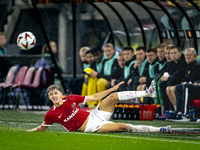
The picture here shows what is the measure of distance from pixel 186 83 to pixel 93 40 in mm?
10712

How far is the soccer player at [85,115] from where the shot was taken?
20.7 ft

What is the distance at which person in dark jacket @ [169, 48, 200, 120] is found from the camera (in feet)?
32.4

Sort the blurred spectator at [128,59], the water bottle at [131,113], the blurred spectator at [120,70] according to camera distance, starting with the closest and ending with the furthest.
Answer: the water bottle at [131,113] < the blurred spectator at [128,59] < the blurred spectator at [120,70]

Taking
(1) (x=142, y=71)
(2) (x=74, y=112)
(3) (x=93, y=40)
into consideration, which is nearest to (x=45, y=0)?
(1) (x=142, y=71)

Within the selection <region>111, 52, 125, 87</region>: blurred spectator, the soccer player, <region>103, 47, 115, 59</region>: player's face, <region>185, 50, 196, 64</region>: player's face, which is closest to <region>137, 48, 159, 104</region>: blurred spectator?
<region>111, 52, 125, 87</region>: blurred spectator

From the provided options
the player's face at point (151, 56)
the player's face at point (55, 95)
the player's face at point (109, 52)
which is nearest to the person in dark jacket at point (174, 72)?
the player's face at point (151, 56)

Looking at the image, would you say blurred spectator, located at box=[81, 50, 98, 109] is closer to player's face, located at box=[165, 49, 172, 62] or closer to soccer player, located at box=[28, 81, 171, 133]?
player's face, located at box=[165, 49, 172, 62]

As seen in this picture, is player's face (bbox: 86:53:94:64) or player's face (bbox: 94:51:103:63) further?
player's face (bbox: 86:53:94:64)

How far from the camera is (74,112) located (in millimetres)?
6387

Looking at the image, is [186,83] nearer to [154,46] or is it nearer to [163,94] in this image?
[163,94]

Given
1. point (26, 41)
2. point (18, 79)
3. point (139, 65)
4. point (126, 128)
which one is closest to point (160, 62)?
point (139, 65)

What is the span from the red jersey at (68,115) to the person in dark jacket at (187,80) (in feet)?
12.9

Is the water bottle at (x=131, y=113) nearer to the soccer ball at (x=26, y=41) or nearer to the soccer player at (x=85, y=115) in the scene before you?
the soccer ball at (x=26, y=41)

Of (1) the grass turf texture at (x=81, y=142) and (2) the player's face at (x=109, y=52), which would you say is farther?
(2) the player's face at (x=109, y=52)
